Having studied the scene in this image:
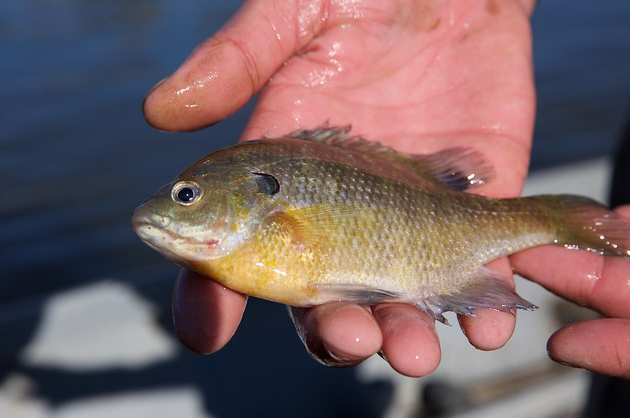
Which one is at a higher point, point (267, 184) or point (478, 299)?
point (267, 184)

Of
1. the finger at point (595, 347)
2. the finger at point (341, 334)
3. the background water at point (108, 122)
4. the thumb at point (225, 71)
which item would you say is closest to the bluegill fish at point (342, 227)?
the finger at point (341, 334)

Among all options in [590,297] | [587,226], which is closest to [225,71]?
[587,226]

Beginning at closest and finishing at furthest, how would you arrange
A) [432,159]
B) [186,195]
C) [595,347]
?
[595,347], [186,195], [432,159]

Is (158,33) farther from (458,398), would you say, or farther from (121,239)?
(458,398)

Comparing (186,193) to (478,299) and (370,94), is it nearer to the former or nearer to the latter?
(478,299)

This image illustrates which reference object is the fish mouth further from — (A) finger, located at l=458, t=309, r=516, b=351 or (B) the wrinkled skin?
(A) finger, located at l=458, t=309, r=516, b=351

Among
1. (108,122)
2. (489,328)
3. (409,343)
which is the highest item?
(409,343)

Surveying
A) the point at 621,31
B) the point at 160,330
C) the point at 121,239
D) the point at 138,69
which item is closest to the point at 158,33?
the point at 138,69

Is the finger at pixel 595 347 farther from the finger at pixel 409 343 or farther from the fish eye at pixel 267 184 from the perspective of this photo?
the fish eye at pixel 267 184
